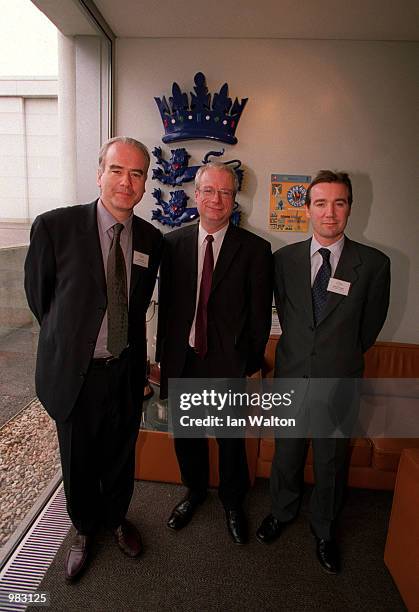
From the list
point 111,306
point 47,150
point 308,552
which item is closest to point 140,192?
point 111,306

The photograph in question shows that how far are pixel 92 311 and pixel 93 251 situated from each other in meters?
0.23

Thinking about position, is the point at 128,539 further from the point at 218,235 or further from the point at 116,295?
the point at 218,235

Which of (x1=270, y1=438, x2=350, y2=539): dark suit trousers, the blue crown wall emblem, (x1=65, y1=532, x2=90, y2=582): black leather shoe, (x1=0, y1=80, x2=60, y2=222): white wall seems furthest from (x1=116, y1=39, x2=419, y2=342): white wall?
(x1=65, y1=532, x2=90, y2=582): black leather shoe

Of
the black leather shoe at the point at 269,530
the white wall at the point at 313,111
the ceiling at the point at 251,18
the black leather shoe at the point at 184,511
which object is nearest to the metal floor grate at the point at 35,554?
the black leather shoe at the point at 184,511

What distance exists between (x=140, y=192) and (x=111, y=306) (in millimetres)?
472

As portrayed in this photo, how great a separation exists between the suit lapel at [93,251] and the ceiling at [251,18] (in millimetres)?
1749

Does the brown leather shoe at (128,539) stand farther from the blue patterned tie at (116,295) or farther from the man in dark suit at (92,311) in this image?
the blue patterned tie at (116,295)

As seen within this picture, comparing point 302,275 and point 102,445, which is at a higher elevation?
point 302,275

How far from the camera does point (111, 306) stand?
4.98 feet

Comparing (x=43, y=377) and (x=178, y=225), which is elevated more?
(x=178, y=225)

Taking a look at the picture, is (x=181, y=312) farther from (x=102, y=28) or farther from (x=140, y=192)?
(x=102, y=28)

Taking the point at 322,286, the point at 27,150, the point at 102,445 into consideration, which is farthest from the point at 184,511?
the point at 27,150

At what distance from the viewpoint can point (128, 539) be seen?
1.84 meters

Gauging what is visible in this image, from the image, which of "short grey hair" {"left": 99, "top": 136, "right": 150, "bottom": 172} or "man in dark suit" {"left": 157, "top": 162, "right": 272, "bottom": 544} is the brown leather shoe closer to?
"man in dark suit" {"left": 157, "top": 162, "right": 272, "bottom": 544}
